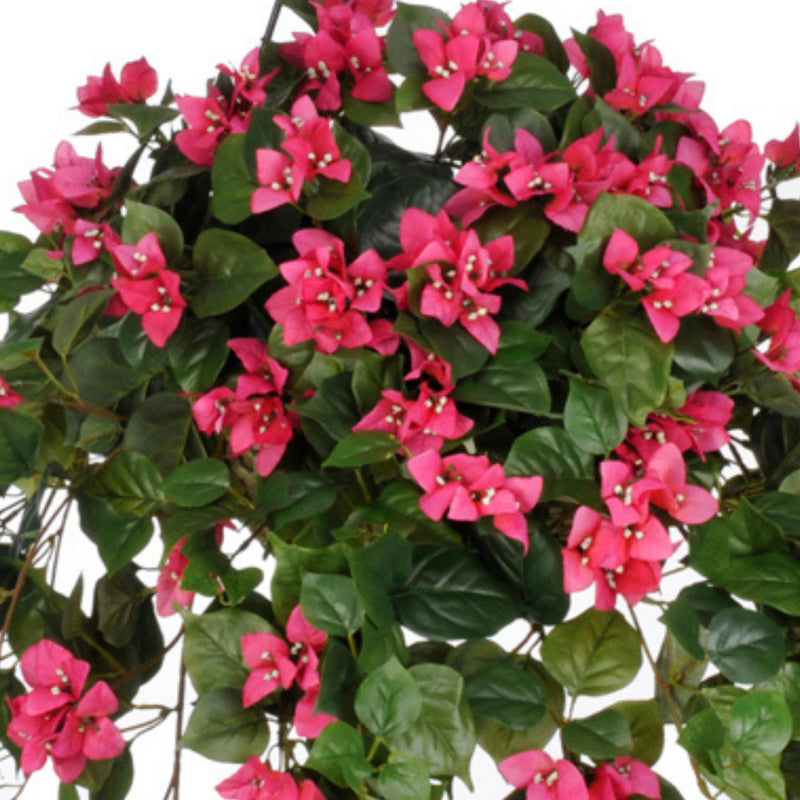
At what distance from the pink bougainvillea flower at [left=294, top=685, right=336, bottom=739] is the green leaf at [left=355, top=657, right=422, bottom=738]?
5cm

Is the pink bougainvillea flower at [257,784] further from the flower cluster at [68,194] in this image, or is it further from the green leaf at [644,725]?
the flower cluster at [68,194]

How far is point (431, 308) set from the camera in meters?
1.01

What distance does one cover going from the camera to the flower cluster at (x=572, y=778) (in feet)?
3.42

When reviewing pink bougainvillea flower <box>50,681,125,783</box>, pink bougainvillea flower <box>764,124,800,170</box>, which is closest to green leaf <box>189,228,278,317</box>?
pink bougainvillea flower <box>50,681,125,783</box>

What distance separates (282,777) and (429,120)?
2.22 feet

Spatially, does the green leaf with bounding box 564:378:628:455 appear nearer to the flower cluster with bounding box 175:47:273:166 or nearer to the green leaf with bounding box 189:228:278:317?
the green leaf with bounding box 189:228:278:317

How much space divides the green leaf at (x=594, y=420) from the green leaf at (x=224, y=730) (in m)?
0.33

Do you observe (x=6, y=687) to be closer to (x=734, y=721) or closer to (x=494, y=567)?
(x=494, y=567)

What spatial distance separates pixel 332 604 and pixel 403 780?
13 centimetres

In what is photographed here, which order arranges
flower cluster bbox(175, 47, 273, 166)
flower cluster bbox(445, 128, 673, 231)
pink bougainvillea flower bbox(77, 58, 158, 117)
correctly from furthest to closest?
pink bougainvillea flower bbox(77, 58, 158, 117), flower cluster bbox(175, 47, 273, 166), flower cluster bbox(445, 128, 673, 231)

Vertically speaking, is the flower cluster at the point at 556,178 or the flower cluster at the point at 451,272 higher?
the flower cluster at the point at 556,178

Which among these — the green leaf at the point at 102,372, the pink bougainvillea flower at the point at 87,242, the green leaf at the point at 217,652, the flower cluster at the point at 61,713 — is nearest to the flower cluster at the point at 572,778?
the green leaf at the point at 217,652

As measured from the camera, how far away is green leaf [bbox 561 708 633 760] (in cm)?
103

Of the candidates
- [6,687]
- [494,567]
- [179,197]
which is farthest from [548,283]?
[6,687]
